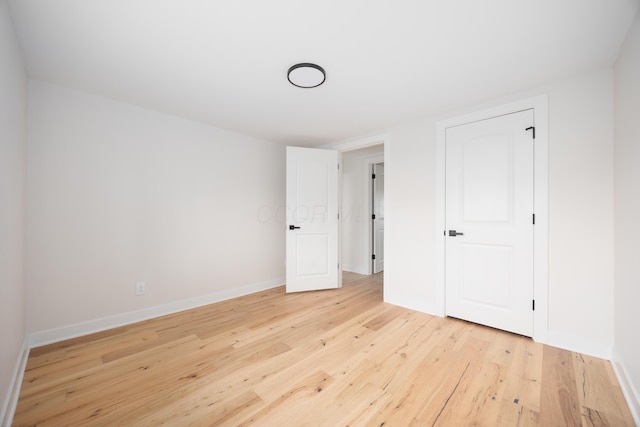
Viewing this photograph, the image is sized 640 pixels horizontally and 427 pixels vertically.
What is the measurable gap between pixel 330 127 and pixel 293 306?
2.31 meters

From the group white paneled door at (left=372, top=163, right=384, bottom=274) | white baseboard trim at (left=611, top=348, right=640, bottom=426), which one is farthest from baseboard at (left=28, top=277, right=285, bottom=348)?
white baseboard trim at (left=611, top=348, right=640, bottom=426)

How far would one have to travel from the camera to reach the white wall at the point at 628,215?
1451mm

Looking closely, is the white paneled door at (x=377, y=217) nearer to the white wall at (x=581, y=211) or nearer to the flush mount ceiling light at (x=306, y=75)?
the white wall at (x=581, y=211)

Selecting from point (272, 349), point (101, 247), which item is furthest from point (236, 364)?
point (101, 247)

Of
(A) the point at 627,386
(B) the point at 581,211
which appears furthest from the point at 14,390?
(B) the point at 581,211

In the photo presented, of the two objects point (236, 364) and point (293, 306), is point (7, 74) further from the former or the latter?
point (293, 306)

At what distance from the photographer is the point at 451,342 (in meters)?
2.18

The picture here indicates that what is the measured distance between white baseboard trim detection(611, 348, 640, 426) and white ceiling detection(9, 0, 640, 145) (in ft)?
6.99

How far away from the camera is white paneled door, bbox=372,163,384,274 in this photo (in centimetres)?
478

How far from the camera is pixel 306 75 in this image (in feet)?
6.40

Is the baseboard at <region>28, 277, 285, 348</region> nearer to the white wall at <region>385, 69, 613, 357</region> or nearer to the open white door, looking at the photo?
the open white door

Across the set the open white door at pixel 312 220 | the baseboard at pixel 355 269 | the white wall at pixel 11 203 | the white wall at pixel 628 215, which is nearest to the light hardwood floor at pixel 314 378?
the white wall at pixel 628 215

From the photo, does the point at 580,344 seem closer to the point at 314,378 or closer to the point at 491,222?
the point at 491,222

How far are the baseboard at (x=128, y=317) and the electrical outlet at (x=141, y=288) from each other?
187mm
